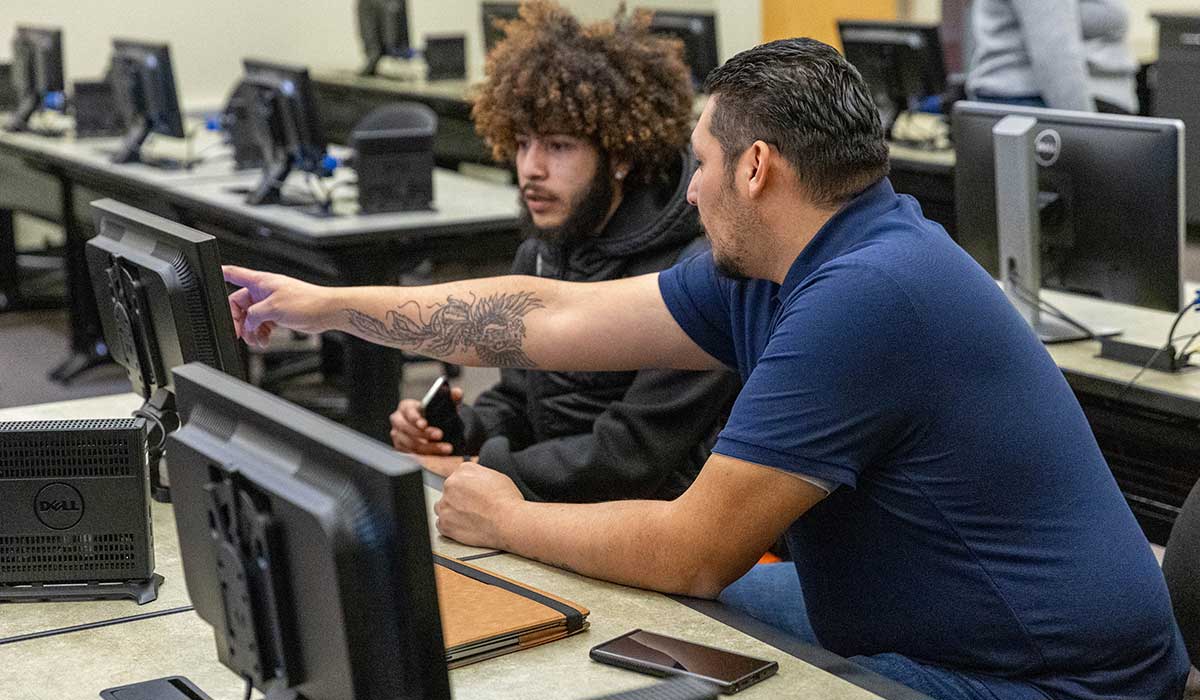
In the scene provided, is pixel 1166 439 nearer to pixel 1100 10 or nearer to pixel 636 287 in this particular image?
pixel 636 287

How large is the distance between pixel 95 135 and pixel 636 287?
444cm

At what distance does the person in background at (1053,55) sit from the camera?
166 inches

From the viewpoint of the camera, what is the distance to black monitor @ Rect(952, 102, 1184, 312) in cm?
258

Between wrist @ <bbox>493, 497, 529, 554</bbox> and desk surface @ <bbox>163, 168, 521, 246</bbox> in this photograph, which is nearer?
wrist @ <bbox>493, 497, 529, 554</bbox>

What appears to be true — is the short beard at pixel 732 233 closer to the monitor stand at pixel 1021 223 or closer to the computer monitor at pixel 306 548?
the computer monitor at pixel 306 548

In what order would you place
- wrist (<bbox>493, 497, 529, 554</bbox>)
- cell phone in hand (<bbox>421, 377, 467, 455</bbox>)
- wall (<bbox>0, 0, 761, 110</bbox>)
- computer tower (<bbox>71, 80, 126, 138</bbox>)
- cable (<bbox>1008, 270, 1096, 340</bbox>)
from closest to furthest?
1. wrist (<bbox>493, 497, 529, 554</bbox>)
2. cell phone in hand (<bbox>421, 377, 467, 455</bbox>)
3. cable (<bbox>1008, 270, 1096, 340</bbox>)
4. computer tower (<bbox>71, 80, 126, 138</bbox>)
5. wall (<bbox>0, 0, 761, 110</bbox>)

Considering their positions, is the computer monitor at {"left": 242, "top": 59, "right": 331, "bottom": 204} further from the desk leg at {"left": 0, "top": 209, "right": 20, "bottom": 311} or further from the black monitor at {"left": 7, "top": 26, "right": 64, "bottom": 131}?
the desk leg at {"left": 0, "top": 209, "right": 20, "bottom": 311}

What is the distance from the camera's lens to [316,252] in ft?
13.1

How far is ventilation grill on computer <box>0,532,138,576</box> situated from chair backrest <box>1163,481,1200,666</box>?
127cm

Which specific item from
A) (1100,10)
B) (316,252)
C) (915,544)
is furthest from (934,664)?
(1100,10)

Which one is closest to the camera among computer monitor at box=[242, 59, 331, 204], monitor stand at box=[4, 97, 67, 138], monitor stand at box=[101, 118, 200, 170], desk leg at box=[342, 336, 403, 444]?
desk leg at box=[342, 336, 403, 444]

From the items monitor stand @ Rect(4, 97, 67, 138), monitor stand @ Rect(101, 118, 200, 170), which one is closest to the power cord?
monitor stand @ Rect(101, 118, 200, 170)

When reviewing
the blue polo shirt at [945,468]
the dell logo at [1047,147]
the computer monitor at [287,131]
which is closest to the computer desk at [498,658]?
the blue polo shirt at [945,468]

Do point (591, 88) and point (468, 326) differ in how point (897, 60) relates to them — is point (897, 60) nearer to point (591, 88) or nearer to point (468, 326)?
point (591, 88)
